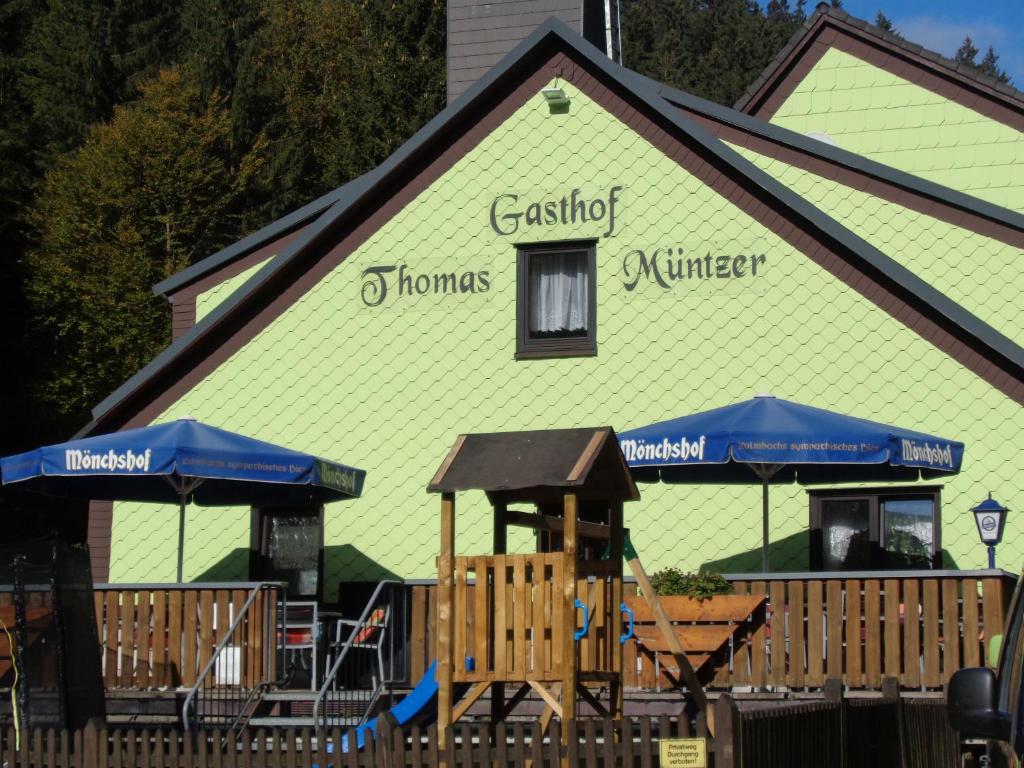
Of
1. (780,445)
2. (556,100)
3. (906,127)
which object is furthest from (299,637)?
(906,127)

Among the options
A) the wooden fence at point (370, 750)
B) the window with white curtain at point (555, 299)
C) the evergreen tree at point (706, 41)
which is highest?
the evergreen tree at point (706, 41)

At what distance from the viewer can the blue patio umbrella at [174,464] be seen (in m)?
16.7

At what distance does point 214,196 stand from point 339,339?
1183 inches

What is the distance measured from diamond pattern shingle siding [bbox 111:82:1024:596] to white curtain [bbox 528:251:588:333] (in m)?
0.28

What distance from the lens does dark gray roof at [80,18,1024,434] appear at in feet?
61.7

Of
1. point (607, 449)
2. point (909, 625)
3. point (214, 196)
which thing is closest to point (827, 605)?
point (909, 625)

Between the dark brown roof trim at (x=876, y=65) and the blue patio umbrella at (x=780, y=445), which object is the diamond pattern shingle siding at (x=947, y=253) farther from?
the dark brown roof trim at (x=876, y=65)

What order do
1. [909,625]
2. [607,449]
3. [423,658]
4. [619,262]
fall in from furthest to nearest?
[619,262], [423,658], [909,625], [607,449]

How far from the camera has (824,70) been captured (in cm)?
2464

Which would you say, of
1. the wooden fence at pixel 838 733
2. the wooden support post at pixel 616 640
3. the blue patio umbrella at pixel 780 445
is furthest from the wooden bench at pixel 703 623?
the wooden support post at pixel 616 640

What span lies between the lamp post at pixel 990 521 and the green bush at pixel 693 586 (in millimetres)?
3192

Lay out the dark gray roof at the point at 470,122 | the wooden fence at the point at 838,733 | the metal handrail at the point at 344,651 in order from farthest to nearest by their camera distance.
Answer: the dark gray roof at the point at 470,122, the metal handrail at the point at 344,651, the wooden fence at the point at 838,733

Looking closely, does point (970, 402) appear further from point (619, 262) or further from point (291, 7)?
point (291, 7)

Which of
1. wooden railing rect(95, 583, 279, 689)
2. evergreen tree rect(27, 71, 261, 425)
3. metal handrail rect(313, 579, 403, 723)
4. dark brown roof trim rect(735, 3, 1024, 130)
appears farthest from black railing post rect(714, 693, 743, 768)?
evergreen tree rect(27, 71, 261, 425)
